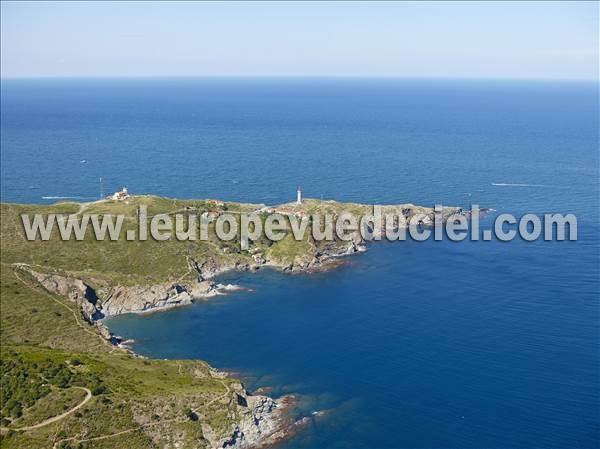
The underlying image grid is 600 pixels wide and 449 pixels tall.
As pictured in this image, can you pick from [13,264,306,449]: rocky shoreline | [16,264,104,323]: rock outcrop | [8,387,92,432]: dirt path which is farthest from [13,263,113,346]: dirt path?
[8,387,92,432]: dirt path

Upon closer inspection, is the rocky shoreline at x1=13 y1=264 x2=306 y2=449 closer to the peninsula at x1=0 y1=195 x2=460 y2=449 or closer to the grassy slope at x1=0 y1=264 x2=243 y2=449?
the peninsula at x1=0 y1=195 x2=460 y2=449

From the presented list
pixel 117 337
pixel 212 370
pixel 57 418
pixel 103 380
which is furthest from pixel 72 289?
pixel 57 418

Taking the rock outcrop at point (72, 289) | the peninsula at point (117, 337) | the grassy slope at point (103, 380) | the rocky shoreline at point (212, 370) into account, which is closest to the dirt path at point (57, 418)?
the peninsula at point (117, 337)

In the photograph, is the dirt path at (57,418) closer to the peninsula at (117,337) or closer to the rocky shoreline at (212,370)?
the peninsula at (117,337)

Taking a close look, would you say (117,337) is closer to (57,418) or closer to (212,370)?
(212,370)

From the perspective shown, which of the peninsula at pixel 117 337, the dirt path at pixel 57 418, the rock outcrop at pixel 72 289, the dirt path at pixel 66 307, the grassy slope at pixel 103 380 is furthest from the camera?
the rock outcrop at pixel 72 289

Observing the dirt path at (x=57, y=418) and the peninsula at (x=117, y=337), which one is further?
the peninsula at (x=117, y=337)

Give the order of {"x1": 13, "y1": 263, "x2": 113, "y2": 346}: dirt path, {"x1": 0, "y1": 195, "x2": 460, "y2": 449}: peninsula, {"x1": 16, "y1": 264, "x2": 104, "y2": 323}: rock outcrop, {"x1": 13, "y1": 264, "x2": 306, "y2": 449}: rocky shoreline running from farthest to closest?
{"x1": 16, "y1": 264, "x2": 104, "y2": 323}: rock outcrop, {"x1": 13, "y1": 263, "x2": 113, "y2": 346}: dirt path, {"x1": 13, "y1": 264, "x2": 306, "y2": 449}: rocky shoreline, {"x1": 0, "y1": 195, "x2": 460, "y2": 449}: peninsula

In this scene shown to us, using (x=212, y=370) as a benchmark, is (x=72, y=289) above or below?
above

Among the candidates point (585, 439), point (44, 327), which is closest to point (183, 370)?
point (44, 327)

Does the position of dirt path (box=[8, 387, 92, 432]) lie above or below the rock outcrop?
below

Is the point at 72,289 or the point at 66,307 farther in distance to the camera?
the point at 72,289

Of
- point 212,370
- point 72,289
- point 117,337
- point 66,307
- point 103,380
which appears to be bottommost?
point 212,370
